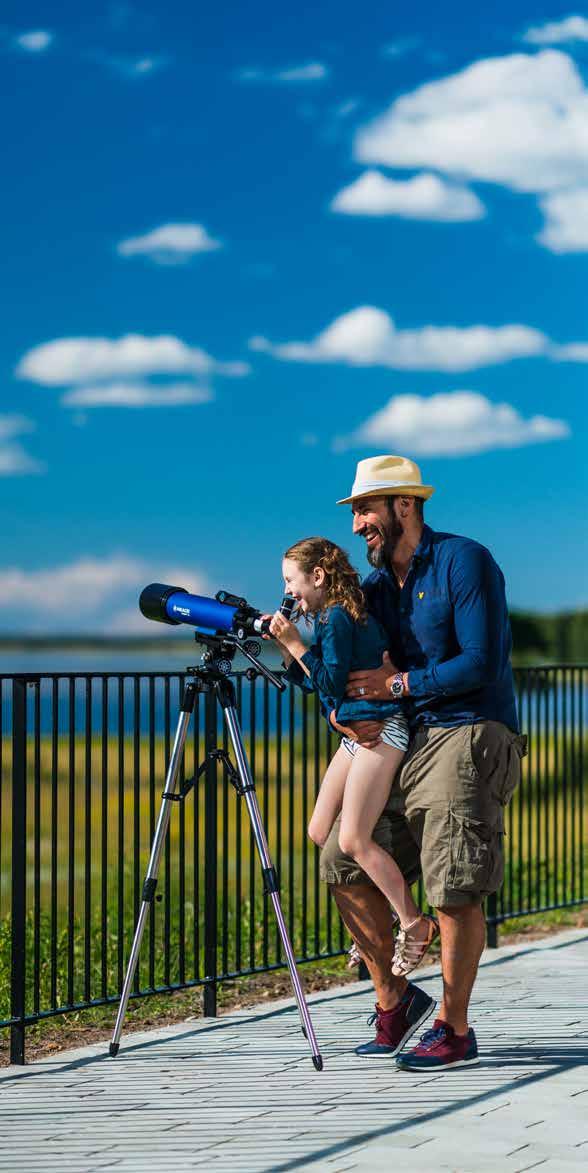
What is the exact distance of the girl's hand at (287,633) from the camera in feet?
17.2

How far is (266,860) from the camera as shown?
216 inches

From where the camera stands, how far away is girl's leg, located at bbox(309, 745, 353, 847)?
5.44 meters

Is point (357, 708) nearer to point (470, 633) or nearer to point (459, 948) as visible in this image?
point (470, 633)

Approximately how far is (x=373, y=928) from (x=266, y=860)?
0.47 m

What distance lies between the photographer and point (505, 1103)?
4973 mm

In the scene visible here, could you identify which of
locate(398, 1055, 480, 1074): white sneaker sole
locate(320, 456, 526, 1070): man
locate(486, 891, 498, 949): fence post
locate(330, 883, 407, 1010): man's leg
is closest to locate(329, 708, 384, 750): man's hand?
locate(320, 456, 526, 1070): man

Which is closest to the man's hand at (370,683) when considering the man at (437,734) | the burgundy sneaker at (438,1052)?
the man at (437,734)

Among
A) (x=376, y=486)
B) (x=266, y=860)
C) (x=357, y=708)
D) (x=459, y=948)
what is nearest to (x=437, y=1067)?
(x=459, y=948)

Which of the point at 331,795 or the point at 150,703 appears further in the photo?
the point at 150,703

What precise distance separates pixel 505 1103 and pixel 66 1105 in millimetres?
1519

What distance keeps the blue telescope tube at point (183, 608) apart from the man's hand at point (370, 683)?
0.53 meters

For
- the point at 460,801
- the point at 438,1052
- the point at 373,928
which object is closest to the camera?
the point at 460,801

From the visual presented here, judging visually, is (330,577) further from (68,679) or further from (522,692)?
(522,692)

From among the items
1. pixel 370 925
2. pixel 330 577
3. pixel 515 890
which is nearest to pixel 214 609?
pixel 330 577
